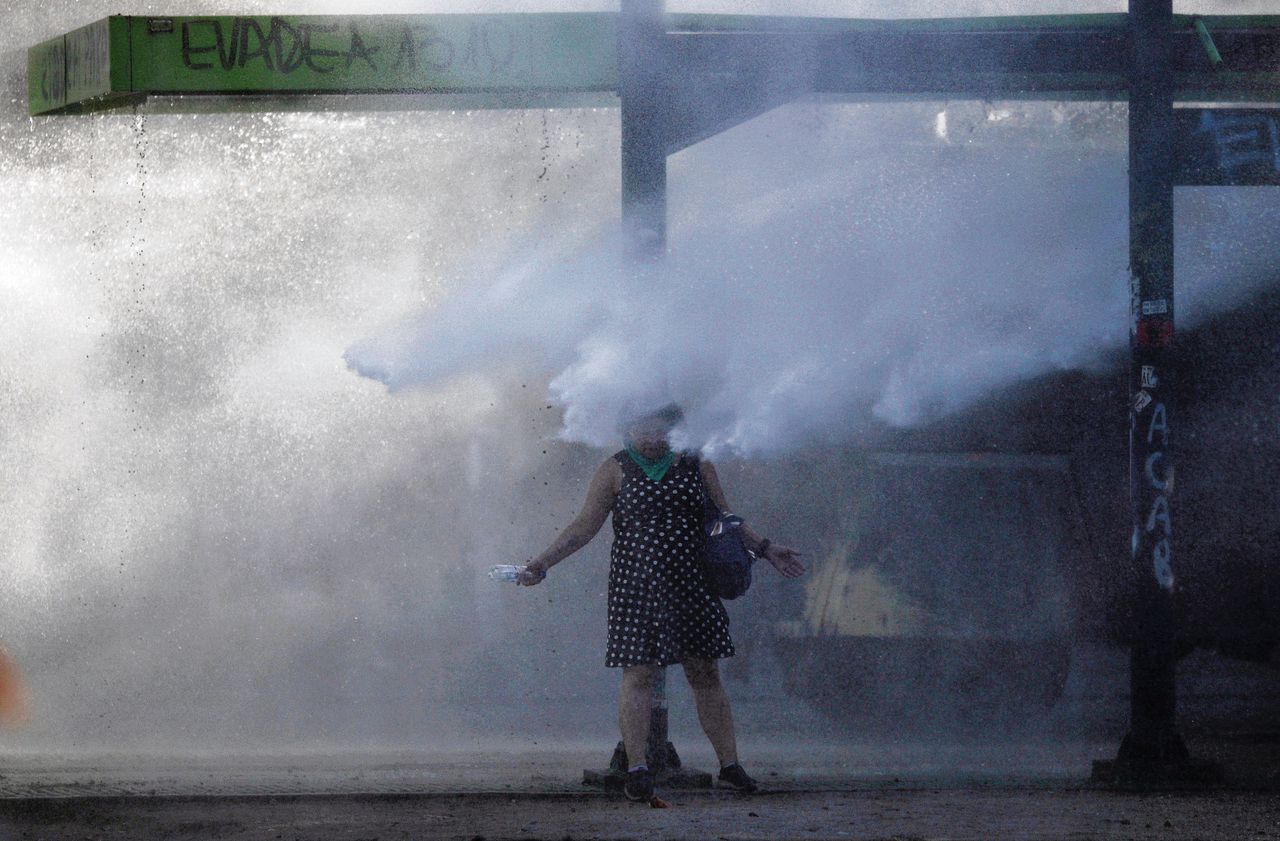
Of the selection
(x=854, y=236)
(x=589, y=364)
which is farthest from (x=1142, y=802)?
(x=854, y=236)

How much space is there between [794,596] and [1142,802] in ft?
8.91

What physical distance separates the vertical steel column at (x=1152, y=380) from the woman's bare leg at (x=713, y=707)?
173 centimetres

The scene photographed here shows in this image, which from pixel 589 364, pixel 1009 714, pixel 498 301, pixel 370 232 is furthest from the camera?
pixel 370 232

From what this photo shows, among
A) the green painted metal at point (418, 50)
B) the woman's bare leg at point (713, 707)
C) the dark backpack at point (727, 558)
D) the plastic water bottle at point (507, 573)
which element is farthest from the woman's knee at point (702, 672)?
the green painted metal at point (418, 50)

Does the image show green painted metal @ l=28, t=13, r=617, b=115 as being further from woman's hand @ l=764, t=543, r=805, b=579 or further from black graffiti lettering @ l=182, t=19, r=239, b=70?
woman's hand @ l=764, t=543, r=805, b=579

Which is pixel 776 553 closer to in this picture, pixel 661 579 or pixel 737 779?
pixel 661 579

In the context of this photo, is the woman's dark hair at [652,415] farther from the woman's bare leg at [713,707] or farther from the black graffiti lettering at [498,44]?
the black graffiti lettering at [498,44]

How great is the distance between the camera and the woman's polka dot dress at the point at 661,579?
20.3 feet

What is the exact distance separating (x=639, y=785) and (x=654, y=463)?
1204mm

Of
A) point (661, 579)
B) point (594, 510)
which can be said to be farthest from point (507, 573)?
point (661, 579)

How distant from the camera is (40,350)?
38.2ft

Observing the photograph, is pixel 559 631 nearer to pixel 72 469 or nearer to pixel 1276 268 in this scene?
pixel 72 469

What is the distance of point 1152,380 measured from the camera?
6.96 metres

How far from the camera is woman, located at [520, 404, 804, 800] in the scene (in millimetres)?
6188
